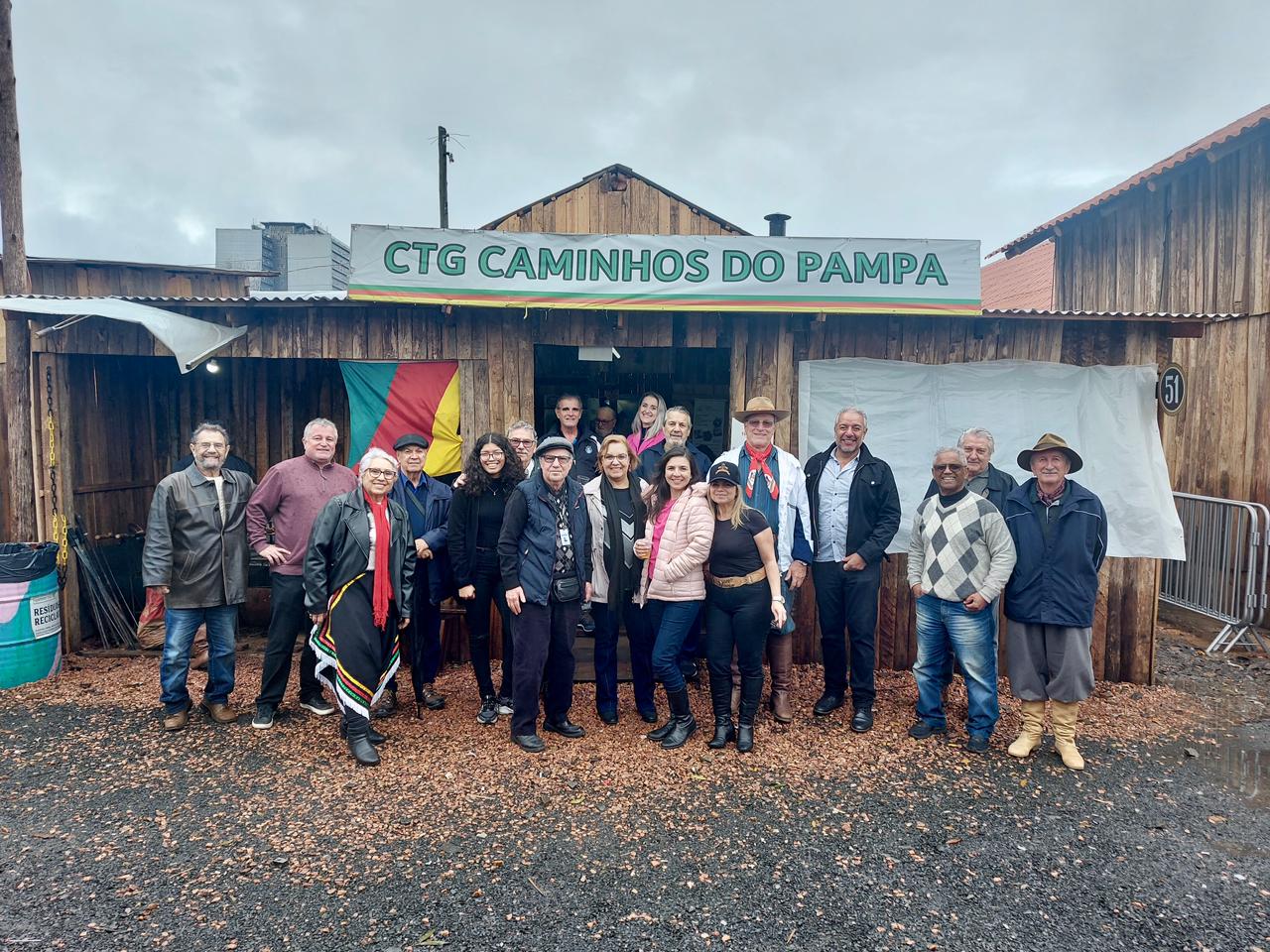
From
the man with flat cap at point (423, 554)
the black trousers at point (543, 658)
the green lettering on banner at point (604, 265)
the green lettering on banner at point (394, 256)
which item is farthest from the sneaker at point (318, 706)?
the green lettering on banner at point (604, 265)

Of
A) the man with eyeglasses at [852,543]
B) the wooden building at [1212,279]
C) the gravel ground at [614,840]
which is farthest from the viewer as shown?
the wooden building at [1212,279]

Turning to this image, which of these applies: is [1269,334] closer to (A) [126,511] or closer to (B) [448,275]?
(B) [448,275]

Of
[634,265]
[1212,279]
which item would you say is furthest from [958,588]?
[1212,279]

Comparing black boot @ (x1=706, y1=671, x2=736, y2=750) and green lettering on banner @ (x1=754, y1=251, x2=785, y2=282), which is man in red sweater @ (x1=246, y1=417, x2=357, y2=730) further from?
green lettering on banner @ (x1=754, y1=251, x2=785, y2=282)

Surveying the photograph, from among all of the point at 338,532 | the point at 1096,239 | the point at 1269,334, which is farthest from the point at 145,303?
the point at 1096,239

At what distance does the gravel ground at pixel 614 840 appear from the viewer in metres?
2.73

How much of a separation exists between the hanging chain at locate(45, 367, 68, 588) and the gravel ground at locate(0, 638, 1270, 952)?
4.58 ft

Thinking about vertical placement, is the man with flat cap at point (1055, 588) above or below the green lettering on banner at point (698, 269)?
below

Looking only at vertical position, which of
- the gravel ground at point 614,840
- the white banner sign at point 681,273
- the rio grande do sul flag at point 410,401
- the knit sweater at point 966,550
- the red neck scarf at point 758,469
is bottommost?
the gravel ground at point 614,840

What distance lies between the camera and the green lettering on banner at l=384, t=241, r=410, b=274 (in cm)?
521

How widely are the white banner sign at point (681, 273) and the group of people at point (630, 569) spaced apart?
1078 millimetres

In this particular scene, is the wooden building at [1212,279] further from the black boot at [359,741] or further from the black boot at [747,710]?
the black boot at [359,741]

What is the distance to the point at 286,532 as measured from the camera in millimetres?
4438

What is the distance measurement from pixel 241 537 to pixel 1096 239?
11368 millimetres
